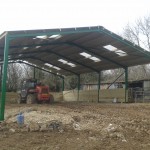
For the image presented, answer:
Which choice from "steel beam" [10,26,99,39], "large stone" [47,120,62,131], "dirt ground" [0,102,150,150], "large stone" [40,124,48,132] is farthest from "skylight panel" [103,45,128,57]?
"large stone" [40,124,48,132]

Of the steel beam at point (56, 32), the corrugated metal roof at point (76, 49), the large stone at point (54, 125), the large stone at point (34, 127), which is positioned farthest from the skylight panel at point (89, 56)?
the large stone at point (34, 127)

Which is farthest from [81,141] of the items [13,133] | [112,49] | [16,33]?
[112,49]

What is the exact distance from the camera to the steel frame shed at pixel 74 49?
69.8 ft

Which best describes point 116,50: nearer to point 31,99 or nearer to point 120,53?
point 120,53

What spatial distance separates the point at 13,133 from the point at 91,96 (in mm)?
24944

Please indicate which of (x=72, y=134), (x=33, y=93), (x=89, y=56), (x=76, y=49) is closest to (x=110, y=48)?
(x=76, y=49)

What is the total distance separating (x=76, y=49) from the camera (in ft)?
92.1

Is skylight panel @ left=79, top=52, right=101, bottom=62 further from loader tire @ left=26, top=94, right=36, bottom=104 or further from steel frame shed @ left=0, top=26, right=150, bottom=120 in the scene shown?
loader tire @ left=26, top=94, right=36, bottom=104

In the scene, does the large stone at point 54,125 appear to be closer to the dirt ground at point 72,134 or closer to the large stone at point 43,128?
the dirt ground at point 72,134

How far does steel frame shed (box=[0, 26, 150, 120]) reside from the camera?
21.3m

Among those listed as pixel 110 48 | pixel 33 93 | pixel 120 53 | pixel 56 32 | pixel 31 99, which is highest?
pixel 56 32

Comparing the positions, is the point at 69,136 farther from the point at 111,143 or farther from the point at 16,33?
the point at 16,33

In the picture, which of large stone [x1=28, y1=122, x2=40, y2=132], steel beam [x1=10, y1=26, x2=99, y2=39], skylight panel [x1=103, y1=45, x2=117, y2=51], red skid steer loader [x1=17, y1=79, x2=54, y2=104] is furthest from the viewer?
red skid steer loader [x1=17, y1=79, x2=54, y2=104]

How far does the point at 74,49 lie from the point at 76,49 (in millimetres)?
184
